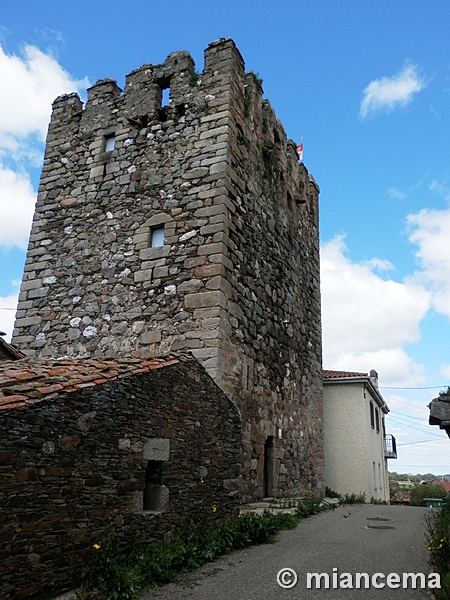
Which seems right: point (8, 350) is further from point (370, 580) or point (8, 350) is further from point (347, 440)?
point (347, 440)

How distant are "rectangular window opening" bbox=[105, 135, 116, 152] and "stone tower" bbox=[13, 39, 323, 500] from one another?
0.03 meters

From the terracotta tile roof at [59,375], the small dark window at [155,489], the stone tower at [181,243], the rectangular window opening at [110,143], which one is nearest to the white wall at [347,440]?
the stone tower at [181,243]

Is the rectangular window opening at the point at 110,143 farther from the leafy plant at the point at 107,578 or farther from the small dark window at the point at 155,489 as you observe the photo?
the leafy plant at the point at 107,578

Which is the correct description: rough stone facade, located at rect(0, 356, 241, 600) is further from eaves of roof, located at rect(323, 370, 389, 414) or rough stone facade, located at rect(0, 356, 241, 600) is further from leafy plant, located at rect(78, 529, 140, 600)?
eaves of roof, located at rect(323, 370, 389, 414)

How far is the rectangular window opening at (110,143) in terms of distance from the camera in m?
10.7

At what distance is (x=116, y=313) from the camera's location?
30.4 ft

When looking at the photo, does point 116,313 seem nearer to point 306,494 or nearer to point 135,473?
point 135,473

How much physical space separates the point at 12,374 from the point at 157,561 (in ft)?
7.73

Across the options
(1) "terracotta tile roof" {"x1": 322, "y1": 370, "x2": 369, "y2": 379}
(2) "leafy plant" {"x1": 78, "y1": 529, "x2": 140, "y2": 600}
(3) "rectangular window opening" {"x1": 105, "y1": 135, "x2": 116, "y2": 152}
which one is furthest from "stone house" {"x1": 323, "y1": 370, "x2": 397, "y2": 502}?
(2) "leafy plant" {"x1": 78, "y1": 529, "x2": 140, "y2": 600}

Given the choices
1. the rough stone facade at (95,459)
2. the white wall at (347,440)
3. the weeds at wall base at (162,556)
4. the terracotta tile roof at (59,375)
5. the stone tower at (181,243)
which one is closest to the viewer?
the rough stone facade at (95,459)

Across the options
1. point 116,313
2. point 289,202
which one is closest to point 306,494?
point 116,313

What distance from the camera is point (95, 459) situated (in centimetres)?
477

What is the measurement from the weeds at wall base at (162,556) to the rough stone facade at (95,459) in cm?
13

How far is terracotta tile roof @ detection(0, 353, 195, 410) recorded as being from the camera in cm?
432
